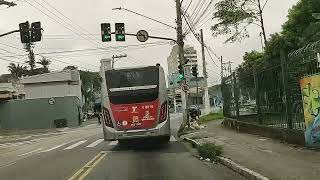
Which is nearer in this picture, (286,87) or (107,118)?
(286,87)

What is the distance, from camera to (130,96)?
893 inches

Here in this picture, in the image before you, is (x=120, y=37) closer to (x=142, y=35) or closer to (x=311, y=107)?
(x=142, y=35)

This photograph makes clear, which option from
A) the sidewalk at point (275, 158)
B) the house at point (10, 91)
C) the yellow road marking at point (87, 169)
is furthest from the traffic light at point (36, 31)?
the house at point (10, 91)

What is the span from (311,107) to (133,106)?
8.97 metres

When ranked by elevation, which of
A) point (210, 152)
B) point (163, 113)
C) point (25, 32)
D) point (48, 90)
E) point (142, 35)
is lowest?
point (210, 152)

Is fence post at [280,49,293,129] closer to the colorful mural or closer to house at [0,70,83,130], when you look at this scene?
the colorful mural

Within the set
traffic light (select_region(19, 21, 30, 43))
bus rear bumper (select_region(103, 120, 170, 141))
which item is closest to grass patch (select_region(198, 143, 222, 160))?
bus rear bumper (select_region(103, 120, 170, 141))

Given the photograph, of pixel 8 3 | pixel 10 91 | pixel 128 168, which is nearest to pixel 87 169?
pixel 128 168

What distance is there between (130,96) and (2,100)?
1916 inches

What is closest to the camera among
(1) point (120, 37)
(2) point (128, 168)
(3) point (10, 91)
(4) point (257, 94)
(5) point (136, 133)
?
(2) point (128, 168)

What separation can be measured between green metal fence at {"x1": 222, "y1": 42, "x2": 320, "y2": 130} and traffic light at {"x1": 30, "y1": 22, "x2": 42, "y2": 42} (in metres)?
10.4

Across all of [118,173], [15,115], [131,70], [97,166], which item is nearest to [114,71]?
[131,70]

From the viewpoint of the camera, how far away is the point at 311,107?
1538cm

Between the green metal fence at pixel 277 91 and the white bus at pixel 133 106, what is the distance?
3915mm
